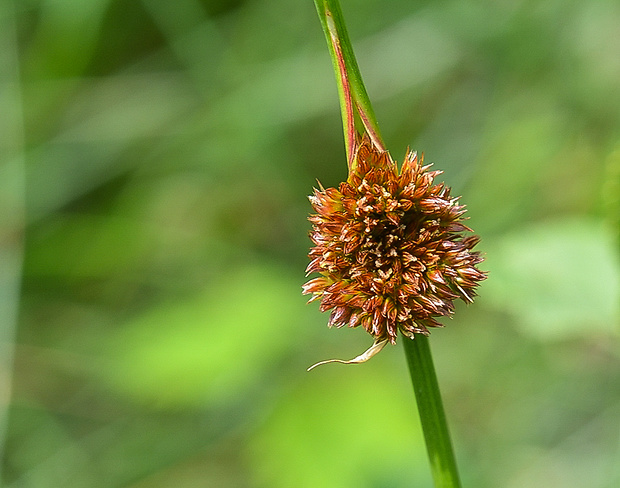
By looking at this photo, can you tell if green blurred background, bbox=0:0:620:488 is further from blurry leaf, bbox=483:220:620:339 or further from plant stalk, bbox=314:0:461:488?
plant stalk, bbox=314:0:461:488

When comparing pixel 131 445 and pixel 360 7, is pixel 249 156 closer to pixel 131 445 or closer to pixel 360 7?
pixel 360 7

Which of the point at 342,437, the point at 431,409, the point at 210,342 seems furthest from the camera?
the point at 210,342

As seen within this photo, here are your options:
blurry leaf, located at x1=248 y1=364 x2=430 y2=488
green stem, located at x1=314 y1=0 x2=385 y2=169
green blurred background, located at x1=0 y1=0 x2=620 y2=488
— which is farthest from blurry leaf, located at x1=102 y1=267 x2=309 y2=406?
green stem, located at x1=314 y1=0 x2=385 y2=169

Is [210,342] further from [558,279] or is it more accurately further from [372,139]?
[372,139]

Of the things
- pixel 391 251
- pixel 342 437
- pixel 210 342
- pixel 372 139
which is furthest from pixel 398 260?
pixel 210 342

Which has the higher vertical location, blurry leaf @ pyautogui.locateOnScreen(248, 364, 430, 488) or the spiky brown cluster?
blurry leaf @ pyautogui.locateOnScreen(248, 364, 430, 488)
